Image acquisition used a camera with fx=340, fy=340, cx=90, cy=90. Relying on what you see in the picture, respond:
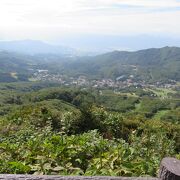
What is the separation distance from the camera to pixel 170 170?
283 centimetres

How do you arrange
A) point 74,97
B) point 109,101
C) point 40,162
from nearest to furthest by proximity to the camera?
point 40,162 → point 74,97 → point 109,101

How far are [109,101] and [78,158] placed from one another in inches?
4005

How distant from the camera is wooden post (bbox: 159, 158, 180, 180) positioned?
279 cm

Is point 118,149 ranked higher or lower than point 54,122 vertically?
higher

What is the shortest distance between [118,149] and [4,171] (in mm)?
1858

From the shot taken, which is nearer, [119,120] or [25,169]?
[25,169]

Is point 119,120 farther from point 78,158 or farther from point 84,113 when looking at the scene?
point 78,158

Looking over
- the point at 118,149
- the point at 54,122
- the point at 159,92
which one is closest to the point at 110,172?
the point at 118,149

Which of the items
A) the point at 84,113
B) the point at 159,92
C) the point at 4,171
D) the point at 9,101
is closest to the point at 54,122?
the point at 84,113

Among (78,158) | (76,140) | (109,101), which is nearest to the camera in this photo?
(78,158)

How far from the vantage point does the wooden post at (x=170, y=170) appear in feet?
9.17

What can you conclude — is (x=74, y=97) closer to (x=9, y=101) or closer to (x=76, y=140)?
(x=9, y=101)

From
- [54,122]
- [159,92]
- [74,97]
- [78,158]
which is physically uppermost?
[78,158]

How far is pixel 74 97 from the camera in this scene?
8606cm
